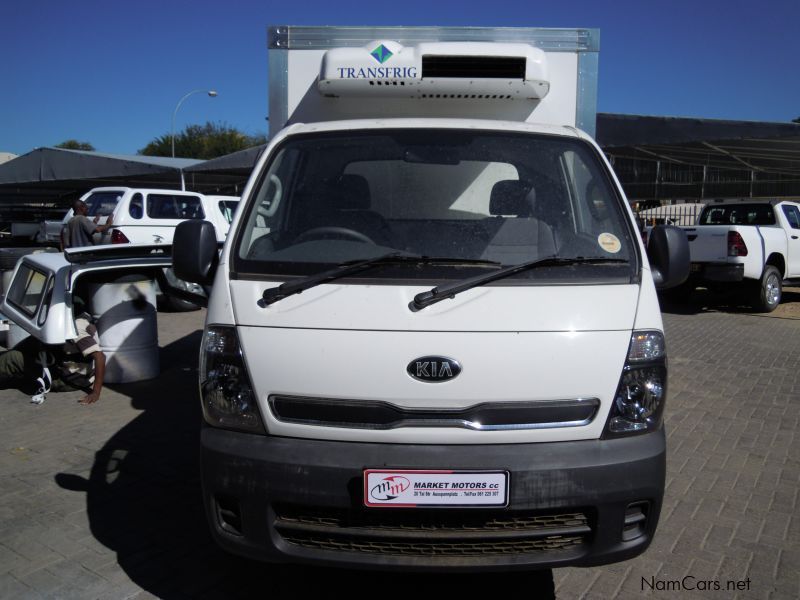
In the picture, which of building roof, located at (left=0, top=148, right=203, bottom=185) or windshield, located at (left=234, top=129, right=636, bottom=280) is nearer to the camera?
windshield, located at (left=234, top=129, right=636, bottom=280)

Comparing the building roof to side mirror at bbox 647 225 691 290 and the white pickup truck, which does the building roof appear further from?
side mirror at bbox 647 225 691 290

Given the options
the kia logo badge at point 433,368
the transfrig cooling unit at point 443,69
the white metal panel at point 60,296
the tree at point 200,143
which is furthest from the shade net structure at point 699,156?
Answer: the tree at point 200,143

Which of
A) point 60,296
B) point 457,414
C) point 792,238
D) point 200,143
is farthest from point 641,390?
point 200,143

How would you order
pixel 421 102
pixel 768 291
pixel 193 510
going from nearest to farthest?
pixel 193 510 → pixel 421 102 → pixel 768 291

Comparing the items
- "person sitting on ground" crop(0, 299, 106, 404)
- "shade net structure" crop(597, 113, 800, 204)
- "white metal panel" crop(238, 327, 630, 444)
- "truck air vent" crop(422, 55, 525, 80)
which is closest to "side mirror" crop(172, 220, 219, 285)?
"white metal panel" crop(238, 327, 630, 444)

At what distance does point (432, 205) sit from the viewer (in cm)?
332

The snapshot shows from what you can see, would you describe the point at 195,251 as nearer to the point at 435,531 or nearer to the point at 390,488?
the point at 390,488

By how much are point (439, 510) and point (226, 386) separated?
3.14 feet

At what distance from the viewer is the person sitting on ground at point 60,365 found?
19.3 feet

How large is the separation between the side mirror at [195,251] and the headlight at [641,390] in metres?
1.87

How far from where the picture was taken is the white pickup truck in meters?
10.9

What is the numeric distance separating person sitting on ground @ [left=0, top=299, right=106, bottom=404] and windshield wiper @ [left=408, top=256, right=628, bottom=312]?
14.3ft

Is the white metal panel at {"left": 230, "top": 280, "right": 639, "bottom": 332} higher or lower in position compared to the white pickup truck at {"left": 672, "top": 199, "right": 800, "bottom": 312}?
higher

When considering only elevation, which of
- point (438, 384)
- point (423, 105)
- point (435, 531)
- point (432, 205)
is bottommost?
point (435, 531)
